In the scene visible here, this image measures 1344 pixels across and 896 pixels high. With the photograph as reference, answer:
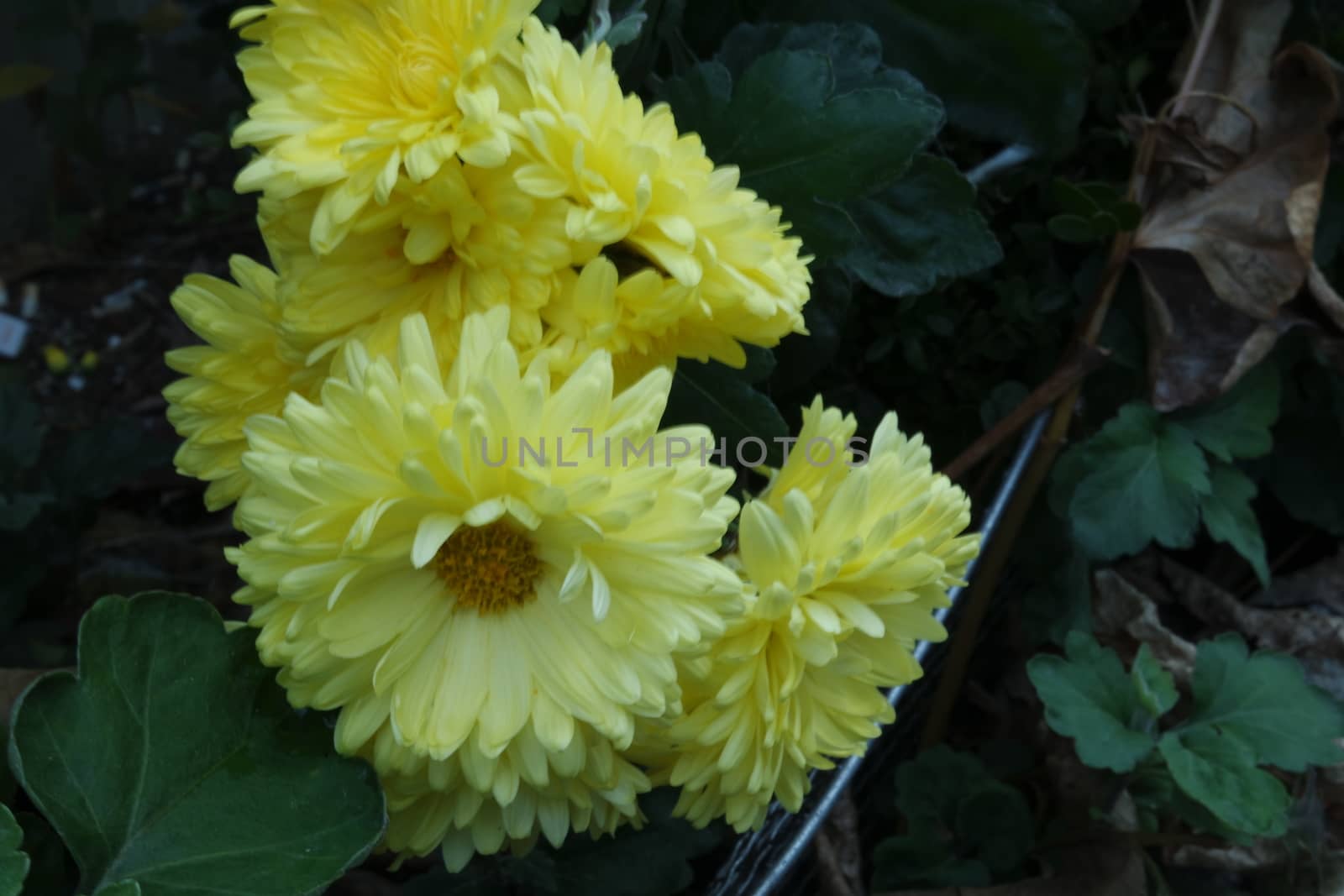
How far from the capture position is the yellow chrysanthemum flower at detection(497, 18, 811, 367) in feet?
1.90

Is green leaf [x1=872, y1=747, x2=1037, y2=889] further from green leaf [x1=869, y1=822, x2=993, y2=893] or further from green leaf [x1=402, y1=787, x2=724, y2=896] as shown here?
green leaf [x1=402, y1=787, x2=724, y2=896]

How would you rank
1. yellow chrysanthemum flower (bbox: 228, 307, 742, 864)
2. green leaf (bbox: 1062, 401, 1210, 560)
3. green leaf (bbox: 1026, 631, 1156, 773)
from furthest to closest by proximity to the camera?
green leaf (bbox: 1062, 401, 1210, 560)
green leaf (bbox: 1026, 631, 1156, 773)
yellow chrysanthemum flower (bbox: 228, 307, 742, 864)

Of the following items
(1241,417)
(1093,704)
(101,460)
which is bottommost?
(101,460)

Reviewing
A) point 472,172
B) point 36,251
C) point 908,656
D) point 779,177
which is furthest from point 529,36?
point 36,251

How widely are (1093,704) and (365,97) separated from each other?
2.22ft

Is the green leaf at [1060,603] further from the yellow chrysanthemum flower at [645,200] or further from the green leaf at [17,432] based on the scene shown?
the green leaf at [17,432]

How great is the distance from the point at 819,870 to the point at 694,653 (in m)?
0.51

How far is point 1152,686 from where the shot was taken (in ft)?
2.99

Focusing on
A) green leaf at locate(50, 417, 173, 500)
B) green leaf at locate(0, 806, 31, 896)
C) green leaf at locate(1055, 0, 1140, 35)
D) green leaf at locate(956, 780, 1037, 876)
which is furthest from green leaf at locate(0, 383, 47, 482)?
green leaf at locate(1055, 0, 1140, 35)

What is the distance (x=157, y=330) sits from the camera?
1.79 metres

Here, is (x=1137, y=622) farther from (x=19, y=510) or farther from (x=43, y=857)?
(x=19, y=510)

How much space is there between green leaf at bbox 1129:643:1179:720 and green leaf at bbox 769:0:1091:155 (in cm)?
45

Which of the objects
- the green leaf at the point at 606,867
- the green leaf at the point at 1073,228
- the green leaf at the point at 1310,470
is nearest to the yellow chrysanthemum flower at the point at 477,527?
the green leaf at the point at 606,867

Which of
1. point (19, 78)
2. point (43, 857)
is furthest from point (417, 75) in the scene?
point (19, 78)
